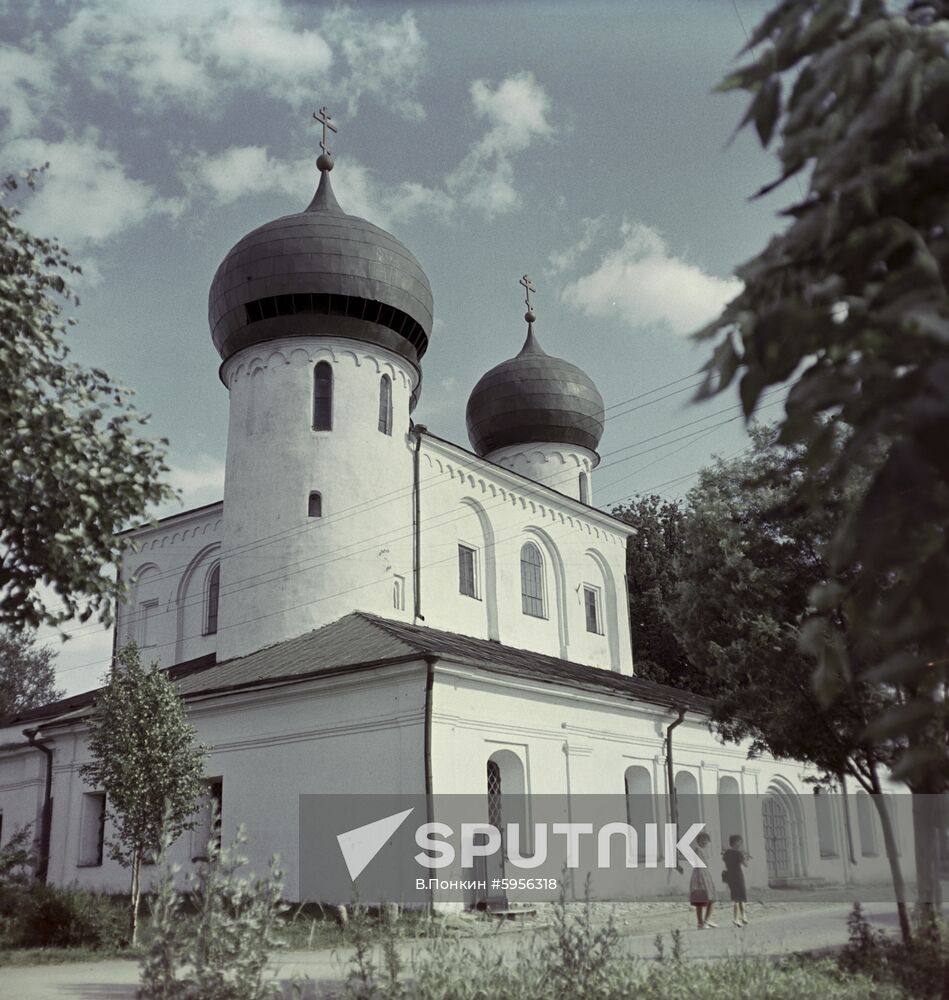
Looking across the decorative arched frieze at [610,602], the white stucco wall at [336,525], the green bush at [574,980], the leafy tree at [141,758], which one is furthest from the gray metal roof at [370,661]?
the green bush at [574,980]

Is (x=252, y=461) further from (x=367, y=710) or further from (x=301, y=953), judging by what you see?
(x=301, y=953)

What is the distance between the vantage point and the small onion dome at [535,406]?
106ft

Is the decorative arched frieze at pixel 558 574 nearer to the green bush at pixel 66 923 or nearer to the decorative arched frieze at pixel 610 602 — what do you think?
the decorative arched frieze at pixel 610 602

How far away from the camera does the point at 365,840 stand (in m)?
17.2

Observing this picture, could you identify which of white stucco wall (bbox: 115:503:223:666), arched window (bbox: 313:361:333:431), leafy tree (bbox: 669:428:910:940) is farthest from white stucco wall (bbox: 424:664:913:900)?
white stucco wall (bbox: 115:503:223:666)

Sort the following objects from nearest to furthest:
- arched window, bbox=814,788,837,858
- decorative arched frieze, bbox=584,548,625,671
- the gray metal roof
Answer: the gray metal roof < arched window, bbox=814,788,837,858 < decorative arched frieze, bbox=584,548,625,671

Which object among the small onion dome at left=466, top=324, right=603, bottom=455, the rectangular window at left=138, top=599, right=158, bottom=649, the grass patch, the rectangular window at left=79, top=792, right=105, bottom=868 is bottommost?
the grass patch

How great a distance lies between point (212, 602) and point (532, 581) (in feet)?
27.6

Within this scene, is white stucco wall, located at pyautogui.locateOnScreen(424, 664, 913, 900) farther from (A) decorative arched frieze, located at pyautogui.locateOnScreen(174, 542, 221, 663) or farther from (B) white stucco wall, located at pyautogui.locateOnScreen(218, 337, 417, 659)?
(A) decorative arched frieze, located at pyautogui.locateOnScreen(174, 542, 221, 663)

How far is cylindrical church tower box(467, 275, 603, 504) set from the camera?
32.3 metres

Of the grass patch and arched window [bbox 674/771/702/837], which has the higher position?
arched window [bbox 674/771/702/837]

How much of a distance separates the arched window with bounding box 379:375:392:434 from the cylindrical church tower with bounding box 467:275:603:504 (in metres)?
8.54

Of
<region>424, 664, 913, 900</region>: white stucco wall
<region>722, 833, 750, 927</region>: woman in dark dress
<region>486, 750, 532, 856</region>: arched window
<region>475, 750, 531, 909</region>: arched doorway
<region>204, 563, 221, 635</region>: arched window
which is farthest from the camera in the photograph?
<region>204, 563, 221, 635</region>: arched window

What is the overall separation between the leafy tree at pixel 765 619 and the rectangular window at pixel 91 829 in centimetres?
1443
